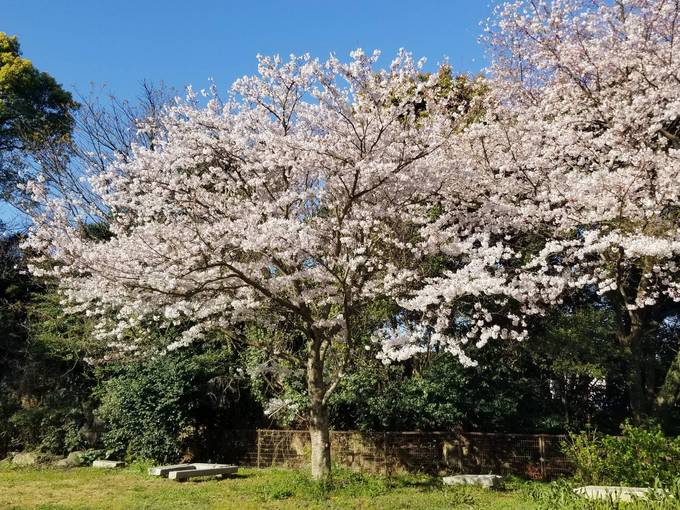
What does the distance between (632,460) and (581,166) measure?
18.6 ft

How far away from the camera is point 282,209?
913 centimetres

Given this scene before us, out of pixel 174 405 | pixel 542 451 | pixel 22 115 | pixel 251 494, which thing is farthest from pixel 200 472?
pixel 22 115

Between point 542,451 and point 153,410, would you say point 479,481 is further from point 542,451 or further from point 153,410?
point 153,410

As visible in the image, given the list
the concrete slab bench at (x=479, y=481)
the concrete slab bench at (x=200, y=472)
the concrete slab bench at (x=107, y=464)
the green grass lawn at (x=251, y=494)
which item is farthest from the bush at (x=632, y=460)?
the concrete slab bench at (x=107, y=464)

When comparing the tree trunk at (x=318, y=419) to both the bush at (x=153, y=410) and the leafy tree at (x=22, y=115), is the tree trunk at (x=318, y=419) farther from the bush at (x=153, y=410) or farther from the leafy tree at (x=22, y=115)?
the leafy tree at (x=22, y=115)

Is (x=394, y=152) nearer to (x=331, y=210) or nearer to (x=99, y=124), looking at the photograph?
(x=331, y=210)

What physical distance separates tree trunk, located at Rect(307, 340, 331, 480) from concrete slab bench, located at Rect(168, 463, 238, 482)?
7.31 ft

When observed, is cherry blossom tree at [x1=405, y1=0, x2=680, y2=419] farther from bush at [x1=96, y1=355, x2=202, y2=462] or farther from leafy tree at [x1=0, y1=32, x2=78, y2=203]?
leafy tree at [x1=0, y1=32, x2=78, y2=203]

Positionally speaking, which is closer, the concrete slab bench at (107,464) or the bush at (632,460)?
the bush at (632,460)

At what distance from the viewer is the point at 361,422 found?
11.7 m

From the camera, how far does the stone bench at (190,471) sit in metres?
10.1

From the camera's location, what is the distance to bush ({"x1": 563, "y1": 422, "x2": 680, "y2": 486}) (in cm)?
614

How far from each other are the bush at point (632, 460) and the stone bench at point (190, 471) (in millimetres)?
6196

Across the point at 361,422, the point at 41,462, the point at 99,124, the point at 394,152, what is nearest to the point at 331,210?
the point at 394,152
